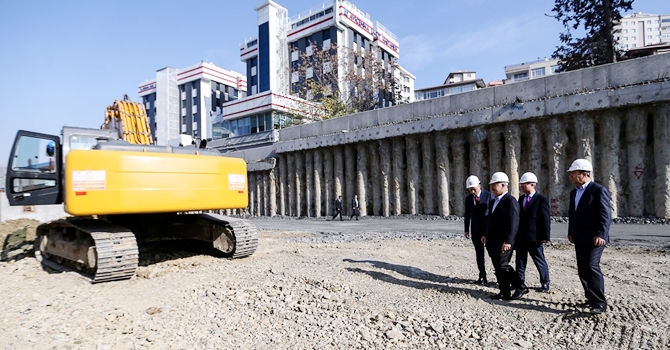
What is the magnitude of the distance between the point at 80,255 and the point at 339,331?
4857 mm

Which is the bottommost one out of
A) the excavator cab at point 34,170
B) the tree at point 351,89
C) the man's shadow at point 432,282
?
the man's shadow at point 432,282

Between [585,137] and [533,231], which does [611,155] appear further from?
[533,231]

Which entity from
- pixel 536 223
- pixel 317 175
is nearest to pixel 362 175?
pixel 317 175

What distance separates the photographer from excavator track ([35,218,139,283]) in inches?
209

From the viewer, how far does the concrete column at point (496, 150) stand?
13.2 m

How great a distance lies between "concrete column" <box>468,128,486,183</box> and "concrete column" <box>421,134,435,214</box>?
168 centimetres

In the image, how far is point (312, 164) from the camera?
19578 millimetres

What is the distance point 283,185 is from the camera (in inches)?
819

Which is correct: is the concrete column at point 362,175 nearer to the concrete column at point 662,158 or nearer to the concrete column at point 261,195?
the concrete column at point 261,195

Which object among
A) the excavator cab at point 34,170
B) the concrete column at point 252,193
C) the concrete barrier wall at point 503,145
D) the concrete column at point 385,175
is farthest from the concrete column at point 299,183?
the excavator cab at point 34,170

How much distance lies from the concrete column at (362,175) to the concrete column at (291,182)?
4505 mm

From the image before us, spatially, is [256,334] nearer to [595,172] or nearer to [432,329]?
[432,329]

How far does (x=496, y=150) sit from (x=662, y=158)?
4594 millimetres

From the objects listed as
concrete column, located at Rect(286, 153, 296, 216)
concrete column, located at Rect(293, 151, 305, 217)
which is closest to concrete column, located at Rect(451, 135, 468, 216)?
concrete column, located at Rect(293, 151, 305, 217)
